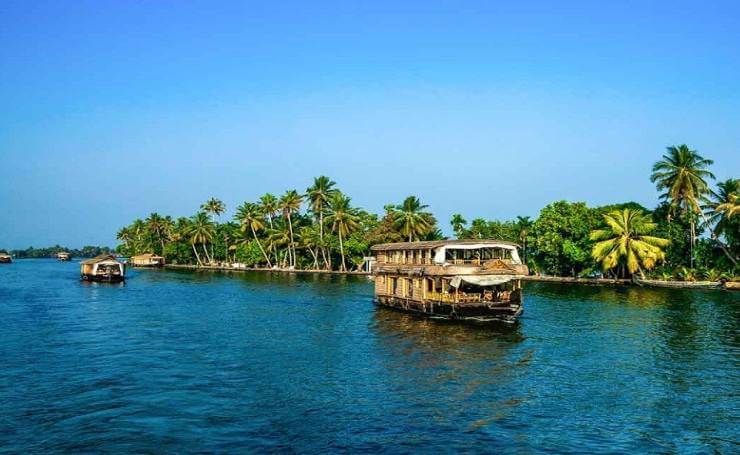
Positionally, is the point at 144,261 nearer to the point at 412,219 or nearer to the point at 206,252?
the point at 206,252

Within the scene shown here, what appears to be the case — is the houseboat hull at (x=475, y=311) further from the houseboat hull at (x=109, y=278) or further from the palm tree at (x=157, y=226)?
the palm tree at (x=157, y=226)

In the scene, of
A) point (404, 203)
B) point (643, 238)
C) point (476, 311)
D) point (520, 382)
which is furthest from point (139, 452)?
point (404, 203)

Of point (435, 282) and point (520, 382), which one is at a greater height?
point (435, 282)

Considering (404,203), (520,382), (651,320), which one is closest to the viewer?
(520,382)

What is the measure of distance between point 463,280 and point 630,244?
139ft

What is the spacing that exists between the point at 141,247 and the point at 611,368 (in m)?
161

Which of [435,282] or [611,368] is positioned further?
[435,282]

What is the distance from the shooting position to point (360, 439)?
16297 millimetres

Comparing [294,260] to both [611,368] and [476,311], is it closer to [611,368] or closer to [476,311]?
[476,311]

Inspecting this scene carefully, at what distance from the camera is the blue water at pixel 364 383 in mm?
16547

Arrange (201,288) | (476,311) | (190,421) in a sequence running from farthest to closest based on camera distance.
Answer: (201,288), (476,311), (190,421)

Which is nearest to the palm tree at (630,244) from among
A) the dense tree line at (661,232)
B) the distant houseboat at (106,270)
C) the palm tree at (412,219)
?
the dense tree line at (661,232)

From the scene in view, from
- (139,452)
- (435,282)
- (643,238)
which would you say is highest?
(643,238)

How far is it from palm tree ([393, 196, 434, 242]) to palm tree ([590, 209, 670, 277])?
27.1 metres
